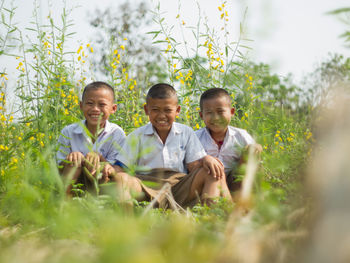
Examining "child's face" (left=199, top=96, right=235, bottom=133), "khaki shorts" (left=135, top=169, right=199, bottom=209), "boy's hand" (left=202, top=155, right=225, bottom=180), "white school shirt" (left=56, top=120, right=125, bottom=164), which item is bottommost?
"khaki shorts" (left=135, top=169, right=199, bottom=209)

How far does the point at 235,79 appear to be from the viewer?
358 centimetres

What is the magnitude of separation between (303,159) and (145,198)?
132 centimetres

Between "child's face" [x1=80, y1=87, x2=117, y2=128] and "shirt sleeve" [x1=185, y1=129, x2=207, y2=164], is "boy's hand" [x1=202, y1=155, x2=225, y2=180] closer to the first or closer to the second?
"shirt sleeve" [x1=185, y1=129, x2=207, y2=164]

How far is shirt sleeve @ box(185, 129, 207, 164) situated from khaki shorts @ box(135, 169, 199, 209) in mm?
158

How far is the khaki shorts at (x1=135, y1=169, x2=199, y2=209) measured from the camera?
109 inches

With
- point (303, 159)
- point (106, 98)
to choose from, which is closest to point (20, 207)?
point (303, 159)

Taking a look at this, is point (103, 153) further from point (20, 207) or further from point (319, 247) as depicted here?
point (319, 247)

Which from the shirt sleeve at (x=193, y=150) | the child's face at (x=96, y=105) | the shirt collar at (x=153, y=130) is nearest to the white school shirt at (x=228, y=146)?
the shirt sleeve at (x=193, y=150)

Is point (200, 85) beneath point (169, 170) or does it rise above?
above

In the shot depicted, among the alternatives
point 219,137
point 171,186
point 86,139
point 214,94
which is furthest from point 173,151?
point 86,139

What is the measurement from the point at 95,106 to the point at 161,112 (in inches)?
24.6

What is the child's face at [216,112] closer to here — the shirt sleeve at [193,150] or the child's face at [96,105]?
the shirt sleeve at [193,150]

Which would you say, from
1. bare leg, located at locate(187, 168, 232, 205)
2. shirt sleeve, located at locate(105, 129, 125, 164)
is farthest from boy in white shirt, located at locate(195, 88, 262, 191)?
shirt sleeve, located at locate(105, 129, 125, 164)

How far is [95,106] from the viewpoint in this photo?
322cm
